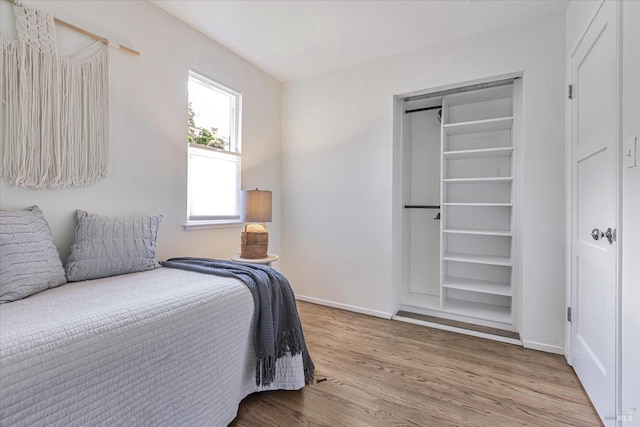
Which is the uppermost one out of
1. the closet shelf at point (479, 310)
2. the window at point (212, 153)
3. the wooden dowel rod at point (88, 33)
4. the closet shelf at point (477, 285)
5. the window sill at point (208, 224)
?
the wooden dowel rod at point (88, 33)

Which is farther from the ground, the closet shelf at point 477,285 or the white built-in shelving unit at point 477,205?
the white built-in shelving unit at point 477,205

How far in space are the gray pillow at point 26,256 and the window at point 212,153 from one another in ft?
3.20

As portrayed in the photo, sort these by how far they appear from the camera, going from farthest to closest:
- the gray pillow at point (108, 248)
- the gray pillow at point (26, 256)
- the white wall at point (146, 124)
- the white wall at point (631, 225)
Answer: the white wall at point (146, 124)
the gray pillow at point (108, 248)
the gray pillow at point (26, 256)
the white wall at point (631, 225)

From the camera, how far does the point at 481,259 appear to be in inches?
105

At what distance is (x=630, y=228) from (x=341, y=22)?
2.23 metres

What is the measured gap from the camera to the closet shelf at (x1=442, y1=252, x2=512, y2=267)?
2.53 meters

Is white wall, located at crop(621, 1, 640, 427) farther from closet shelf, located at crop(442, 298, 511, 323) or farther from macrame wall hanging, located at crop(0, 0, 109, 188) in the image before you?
macrame wall hanging, located at crop(0, 0, 109, 188)

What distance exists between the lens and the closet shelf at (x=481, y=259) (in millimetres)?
2530

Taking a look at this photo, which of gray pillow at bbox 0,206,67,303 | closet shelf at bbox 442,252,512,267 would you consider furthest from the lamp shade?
closet shelf at bbox 442,252,512,267

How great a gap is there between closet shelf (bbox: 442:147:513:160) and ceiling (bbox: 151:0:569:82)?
0.97 metres

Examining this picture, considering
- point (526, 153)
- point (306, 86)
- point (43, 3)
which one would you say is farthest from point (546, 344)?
point (43, 3)

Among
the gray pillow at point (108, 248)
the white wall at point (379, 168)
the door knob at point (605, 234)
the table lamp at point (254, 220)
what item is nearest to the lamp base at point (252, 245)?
the table lamp at point (254, 220)

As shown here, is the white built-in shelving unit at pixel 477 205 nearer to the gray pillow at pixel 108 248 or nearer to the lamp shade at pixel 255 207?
the lamp shade at pixel 255 207

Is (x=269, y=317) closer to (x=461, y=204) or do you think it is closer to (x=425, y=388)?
(x=425, y=388)
